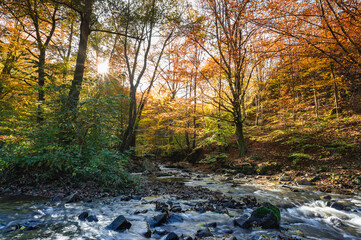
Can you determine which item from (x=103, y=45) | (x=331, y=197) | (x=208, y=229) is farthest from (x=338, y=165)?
(x=103, y=45)

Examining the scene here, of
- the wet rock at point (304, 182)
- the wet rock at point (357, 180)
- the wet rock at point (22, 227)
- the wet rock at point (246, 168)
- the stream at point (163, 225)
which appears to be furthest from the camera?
the wet rock at point (246, 168)

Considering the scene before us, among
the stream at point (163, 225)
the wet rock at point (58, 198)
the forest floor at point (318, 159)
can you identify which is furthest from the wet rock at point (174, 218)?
the forest floor at point (318, 159)

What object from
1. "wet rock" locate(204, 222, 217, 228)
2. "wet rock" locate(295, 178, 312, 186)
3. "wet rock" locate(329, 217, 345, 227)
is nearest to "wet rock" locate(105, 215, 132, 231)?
"wet rock" locate(204, 222, 217, 228)

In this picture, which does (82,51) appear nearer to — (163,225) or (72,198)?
(72,198)

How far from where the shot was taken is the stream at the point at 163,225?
2975 mm

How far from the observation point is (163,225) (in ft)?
11.2

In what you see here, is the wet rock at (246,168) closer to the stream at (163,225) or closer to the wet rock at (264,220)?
the stream at (163,225)

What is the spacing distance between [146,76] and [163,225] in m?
14.3

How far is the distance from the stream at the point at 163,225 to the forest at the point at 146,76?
1.33m

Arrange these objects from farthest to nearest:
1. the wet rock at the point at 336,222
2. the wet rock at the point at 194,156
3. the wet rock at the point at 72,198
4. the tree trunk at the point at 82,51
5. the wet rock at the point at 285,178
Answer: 1. the wet rock at the point at 194,156
2. the wet rock at the point at 285,178
3. the tree trunk at the point at 82,51
4. the wet rock at the point at 72,198
5. the wet rock at the point at 336,222

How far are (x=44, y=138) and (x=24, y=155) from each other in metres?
0.64

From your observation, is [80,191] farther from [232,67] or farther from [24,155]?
[232,67]

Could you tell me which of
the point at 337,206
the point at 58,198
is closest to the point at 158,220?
the point at 58,198

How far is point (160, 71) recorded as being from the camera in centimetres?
1586
